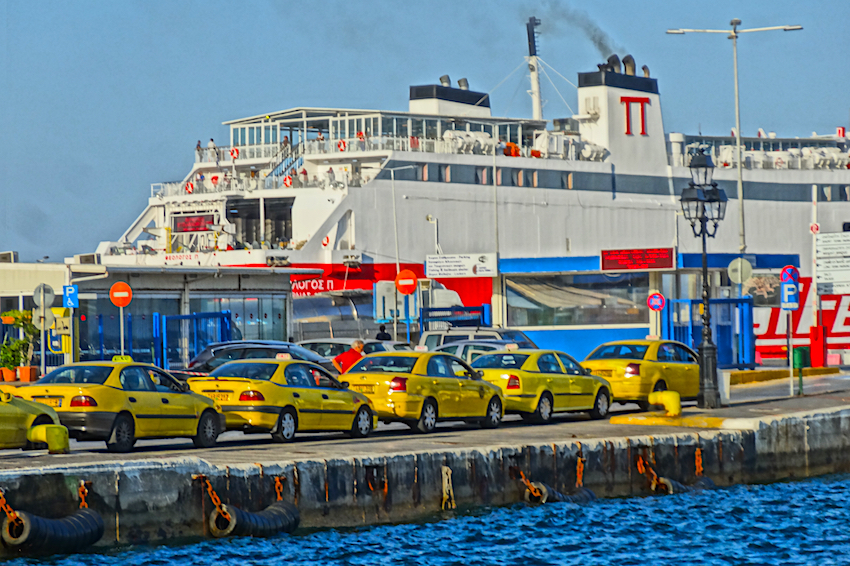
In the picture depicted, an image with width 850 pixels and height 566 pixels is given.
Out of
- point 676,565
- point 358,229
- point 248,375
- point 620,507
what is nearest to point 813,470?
point 620,507

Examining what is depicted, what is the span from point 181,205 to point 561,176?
718 inches

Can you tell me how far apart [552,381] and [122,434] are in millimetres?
8851

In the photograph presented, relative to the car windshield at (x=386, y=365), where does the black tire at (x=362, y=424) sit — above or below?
below

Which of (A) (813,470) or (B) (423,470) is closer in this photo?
(B) (423,470)

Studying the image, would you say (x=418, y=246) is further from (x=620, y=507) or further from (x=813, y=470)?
(x=620, y=507)

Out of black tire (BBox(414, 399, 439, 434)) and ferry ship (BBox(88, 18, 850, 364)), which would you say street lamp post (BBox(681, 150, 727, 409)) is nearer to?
black tire (BBox(414, 399, 439, 434))

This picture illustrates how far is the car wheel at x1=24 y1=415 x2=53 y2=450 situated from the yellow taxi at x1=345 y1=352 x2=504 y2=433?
230 inches

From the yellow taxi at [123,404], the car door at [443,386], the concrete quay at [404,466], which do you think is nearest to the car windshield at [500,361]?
the concrete quay at [404,466]

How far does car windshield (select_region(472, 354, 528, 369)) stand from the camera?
2289 cm

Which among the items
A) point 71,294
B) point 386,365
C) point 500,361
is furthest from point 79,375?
point 71,294

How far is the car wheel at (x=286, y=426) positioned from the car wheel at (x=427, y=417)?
2.42 meters

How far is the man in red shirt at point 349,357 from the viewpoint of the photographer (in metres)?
28.5

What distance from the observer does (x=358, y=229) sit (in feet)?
174

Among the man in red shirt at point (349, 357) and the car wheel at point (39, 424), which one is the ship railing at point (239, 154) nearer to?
the man in red shirt at point (349, 357)
